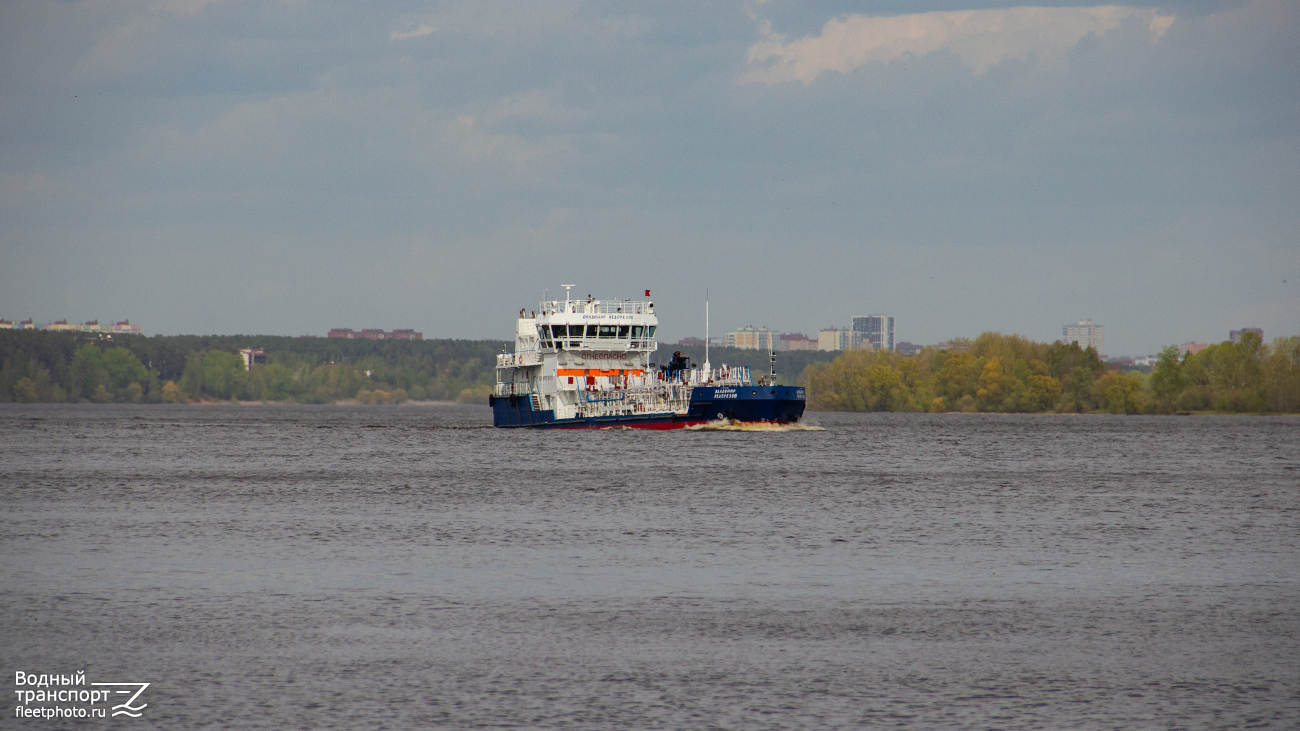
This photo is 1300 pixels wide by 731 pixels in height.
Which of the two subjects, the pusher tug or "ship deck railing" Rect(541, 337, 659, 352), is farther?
"ship deck railing" Rect(541, 337, 659, 352)

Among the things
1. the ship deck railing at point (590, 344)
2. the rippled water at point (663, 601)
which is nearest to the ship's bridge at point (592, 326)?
the ship deck railing at point (590, 344)

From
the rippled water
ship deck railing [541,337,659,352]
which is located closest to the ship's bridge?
ship deck railing [541,337,659,352]

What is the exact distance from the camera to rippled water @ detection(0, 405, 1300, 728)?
19156 mm

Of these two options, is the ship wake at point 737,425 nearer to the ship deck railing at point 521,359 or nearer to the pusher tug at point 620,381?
the pusher tug at point 620,381

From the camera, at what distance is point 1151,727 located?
58.2 ft

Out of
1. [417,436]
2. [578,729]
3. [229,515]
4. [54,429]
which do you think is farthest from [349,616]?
[54,429]

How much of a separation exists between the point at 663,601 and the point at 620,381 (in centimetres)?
7880

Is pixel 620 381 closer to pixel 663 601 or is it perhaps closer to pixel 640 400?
pixel 640 400

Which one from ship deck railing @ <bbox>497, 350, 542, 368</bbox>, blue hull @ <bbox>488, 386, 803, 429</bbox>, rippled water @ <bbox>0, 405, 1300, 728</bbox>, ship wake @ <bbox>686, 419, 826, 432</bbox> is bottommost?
rippled water @ <bbox>0, 405, 1300, 728</bbox>

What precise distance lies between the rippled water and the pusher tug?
34.9 meters

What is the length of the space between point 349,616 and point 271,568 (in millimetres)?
7763

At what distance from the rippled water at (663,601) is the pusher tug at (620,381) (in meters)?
34.9

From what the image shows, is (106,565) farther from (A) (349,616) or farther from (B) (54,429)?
(B) (54,429)

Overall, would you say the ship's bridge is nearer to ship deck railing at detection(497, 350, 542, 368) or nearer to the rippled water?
ship deck railing at detection(497, 350, 542, 368)
